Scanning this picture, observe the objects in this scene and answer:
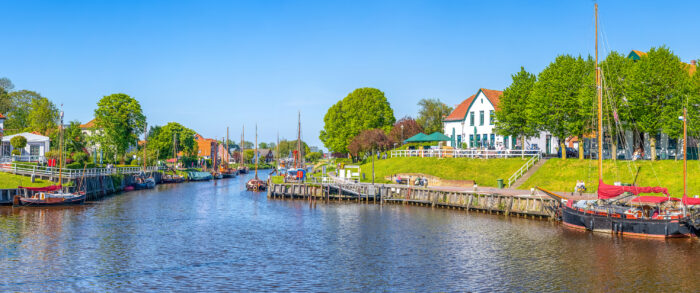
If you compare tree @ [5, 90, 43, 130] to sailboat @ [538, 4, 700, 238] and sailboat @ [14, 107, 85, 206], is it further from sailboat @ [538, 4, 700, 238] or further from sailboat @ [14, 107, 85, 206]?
sailboat @ [538, 4, 700, 238]

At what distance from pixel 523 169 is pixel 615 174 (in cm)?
997

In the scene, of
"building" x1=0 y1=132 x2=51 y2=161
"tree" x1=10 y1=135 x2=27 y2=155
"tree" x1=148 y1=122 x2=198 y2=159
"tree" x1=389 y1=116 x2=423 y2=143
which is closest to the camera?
"tree" x1=10 y1=135 x2=27 y2=155

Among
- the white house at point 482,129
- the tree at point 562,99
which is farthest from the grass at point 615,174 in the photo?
the white house at point 482,129

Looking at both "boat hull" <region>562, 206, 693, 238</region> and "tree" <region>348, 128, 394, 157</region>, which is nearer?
"boat hull" <region>562, 206, 693, 238</region>

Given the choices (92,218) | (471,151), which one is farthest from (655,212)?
(92,218)

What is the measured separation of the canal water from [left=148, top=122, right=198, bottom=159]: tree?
2944 inches

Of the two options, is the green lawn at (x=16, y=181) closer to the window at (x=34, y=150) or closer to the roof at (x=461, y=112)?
the window at (x=34, y=150)

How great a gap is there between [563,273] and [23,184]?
55.2 meters

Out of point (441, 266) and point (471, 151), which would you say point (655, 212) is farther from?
point (471, 151)

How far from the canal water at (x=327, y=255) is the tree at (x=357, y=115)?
53460 millimetres

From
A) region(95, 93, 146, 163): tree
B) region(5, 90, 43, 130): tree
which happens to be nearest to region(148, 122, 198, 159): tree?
region(95, 93, 146, 163): tree

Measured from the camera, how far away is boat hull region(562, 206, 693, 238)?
113ft

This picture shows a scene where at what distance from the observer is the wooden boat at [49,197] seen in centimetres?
5250

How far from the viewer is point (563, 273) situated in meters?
27.1
